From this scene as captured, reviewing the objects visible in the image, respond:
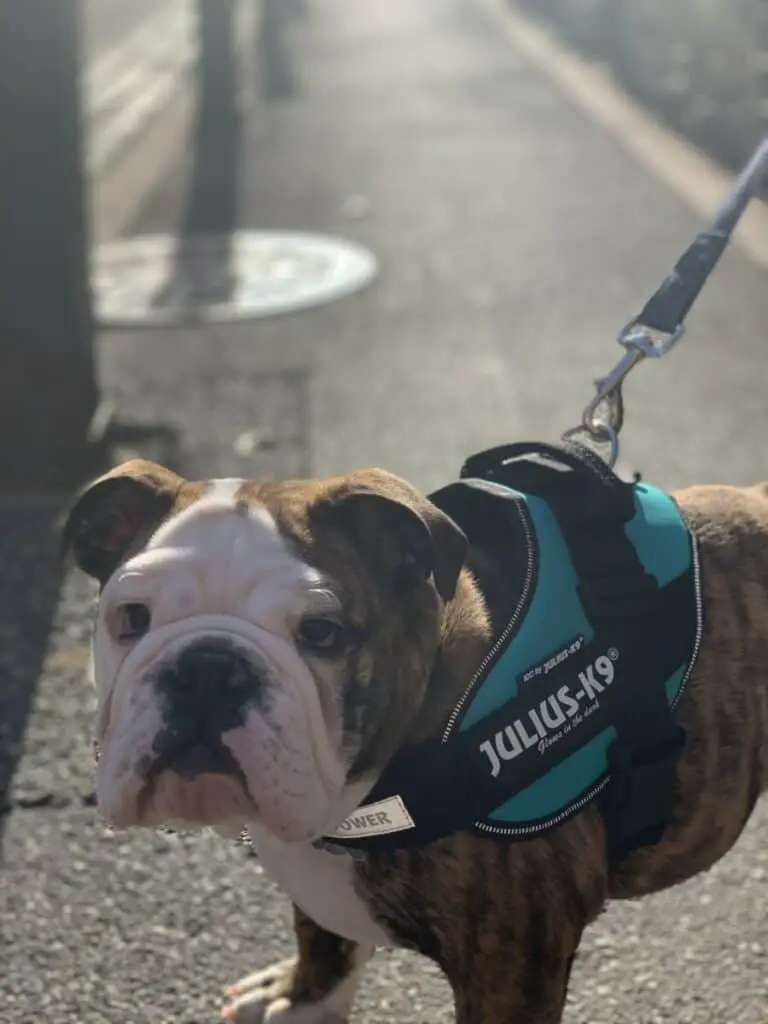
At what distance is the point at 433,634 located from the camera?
230 cm

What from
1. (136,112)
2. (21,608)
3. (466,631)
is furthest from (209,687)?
(136,112)

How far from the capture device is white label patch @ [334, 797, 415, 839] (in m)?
2.30

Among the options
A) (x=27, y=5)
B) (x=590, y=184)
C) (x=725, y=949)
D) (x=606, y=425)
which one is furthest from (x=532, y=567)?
(x=590, y=184)

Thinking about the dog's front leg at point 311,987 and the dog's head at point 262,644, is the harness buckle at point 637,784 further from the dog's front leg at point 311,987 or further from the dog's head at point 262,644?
the dog's front leg at point 311,987

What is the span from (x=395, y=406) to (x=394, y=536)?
453 cm

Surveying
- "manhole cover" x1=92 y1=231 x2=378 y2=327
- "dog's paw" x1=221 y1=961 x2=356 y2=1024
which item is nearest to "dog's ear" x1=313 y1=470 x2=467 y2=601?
"dog's paw" x1=221 y1=961 x2=356 y2=1024

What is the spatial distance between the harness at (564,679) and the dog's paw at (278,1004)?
2.36ft

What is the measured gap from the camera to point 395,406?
6773 mm

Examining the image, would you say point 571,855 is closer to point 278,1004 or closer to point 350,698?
point 350,698

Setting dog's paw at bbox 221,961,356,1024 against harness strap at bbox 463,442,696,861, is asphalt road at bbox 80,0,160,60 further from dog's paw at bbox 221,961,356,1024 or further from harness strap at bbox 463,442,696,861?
harness strap at bbox 463,442,696,861

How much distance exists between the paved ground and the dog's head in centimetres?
112

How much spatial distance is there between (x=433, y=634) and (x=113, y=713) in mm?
515

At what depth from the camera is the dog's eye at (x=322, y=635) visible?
213 cm

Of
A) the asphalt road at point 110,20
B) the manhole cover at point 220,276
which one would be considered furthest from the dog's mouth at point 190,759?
the asphalt road at point 110,20
